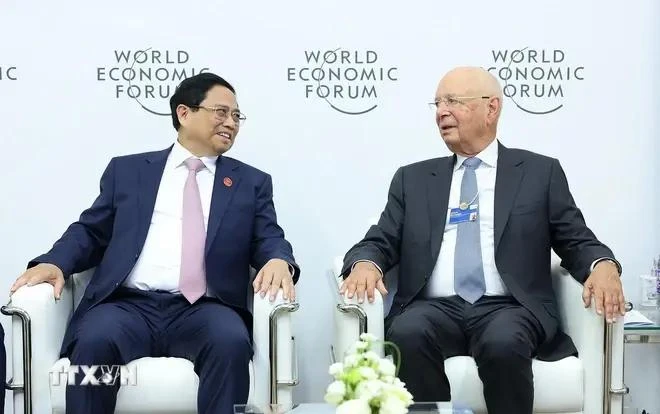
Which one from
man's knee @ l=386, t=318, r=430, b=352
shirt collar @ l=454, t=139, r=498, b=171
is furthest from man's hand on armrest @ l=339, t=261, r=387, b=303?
shirt collar @ l=454, t=139, r=498, b=171

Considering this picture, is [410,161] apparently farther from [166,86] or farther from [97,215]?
[97,215]

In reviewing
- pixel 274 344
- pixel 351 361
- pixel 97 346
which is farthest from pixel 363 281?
pixel 351 361

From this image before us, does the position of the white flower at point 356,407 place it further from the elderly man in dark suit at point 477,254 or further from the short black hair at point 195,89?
the short black hair at point 195,89

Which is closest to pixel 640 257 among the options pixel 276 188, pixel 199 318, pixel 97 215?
pixel 276 188

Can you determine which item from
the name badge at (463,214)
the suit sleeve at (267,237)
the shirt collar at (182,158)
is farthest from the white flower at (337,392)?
Answer: the shirt collar at (182,158)

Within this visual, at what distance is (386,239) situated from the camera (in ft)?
13.3

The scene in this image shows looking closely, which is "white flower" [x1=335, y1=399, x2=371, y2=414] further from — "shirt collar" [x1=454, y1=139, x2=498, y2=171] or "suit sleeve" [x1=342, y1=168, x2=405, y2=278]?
"shirt collar" [x1=454, y1=139, x2=498, y2=171]

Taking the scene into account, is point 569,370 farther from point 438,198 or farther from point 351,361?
point 351,361

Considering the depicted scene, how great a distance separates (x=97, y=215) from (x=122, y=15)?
1.03 metres

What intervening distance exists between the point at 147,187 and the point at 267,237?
534mm

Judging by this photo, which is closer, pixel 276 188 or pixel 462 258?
pixel 462 258

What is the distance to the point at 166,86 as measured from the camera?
460 centimetres

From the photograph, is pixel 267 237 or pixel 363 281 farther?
pixel 267 237

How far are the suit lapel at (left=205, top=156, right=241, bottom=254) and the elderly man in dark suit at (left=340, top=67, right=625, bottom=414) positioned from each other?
553 mm
